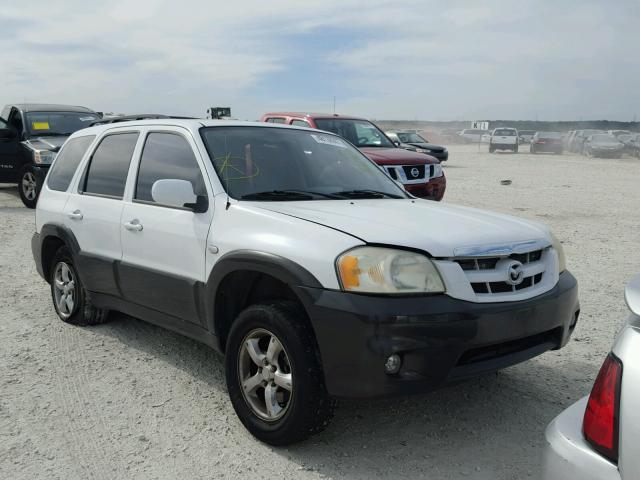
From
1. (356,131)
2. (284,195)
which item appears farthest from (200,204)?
(356,131)

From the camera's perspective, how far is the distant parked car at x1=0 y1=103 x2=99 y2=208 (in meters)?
11.9

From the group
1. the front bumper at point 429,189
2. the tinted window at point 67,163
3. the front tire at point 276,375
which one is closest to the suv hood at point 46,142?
the front bumper at point 429,189

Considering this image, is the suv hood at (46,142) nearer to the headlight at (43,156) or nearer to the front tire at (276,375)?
the headlight at (43,156)

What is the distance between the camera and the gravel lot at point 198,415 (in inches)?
124

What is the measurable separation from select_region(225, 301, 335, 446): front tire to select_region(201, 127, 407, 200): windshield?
2.78ft

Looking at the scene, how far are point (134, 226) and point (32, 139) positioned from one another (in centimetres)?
964

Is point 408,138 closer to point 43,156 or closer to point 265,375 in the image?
point 43,156

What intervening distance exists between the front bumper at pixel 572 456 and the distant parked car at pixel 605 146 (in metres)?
38.3

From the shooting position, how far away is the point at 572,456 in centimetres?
187

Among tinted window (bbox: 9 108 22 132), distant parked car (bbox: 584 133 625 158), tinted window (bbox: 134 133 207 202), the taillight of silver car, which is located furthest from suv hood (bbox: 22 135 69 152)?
distant parked car (bbox: 584 133 625 158)

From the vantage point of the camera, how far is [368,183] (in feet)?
14.9

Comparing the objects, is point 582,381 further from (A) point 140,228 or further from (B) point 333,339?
(A) point 140,228

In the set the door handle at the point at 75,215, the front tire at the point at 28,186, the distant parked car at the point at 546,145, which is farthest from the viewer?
the distant parked car at the point at 546,145

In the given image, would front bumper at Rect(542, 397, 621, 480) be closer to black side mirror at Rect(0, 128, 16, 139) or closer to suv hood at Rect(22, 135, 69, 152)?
suv hood at Rect(22, 135, 69, 152)
